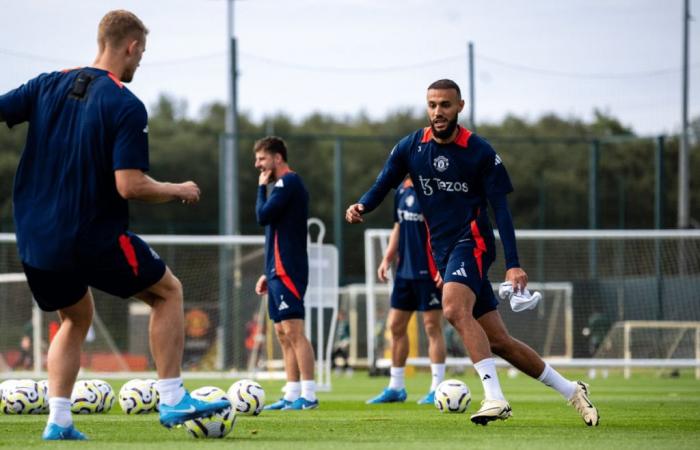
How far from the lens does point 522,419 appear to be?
28.9 feet

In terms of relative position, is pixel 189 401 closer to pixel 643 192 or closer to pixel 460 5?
pixel 460 5

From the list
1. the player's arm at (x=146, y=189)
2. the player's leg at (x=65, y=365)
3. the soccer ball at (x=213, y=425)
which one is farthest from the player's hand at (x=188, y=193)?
the soccer ball at (x=213, y=425)

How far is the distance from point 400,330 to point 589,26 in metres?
19.4

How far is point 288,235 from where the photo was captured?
1082cm

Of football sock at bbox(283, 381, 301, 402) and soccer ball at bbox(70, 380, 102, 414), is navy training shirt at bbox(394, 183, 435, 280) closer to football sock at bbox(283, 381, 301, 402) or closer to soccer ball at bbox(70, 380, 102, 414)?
football sock at bbox(283, 381, 301, 402)

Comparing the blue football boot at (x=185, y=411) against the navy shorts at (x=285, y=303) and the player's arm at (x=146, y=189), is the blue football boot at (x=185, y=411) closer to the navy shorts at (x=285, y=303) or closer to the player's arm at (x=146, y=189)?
the player's arm at (x=146, y=189)

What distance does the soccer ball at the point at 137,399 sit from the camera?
9500 mm

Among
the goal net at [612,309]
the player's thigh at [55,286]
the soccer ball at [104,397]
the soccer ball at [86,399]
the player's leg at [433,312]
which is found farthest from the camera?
the goal net at [612,309]

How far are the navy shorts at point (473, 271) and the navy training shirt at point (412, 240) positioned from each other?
3.53 m

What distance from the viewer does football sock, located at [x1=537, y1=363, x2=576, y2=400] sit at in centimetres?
800

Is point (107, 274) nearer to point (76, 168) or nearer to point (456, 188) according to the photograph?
point (76, 168)

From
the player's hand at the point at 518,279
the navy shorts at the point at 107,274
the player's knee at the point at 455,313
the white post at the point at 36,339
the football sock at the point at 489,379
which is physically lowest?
the white post at the point at 36,339

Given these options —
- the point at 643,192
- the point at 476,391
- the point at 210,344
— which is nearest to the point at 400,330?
the point at 476,391

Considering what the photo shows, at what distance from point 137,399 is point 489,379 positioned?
3.06 metres
